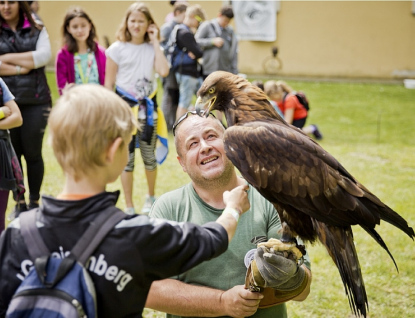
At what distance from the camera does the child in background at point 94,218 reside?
4.93ft

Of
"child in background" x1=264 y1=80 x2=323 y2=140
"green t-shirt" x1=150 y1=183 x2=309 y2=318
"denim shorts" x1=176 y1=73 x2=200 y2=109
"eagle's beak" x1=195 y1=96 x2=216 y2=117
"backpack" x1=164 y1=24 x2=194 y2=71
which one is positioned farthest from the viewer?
"denim shorts" x1=176 y1=73 x2=200 y2=109

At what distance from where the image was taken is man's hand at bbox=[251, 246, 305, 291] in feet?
7.37

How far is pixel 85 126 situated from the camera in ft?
4.88

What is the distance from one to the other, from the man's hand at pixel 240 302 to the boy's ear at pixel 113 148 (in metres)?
1.00

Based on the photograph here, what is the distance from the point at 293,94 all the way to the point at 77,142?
7.27 metres

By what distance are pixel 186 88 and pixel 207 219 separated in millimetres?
6553

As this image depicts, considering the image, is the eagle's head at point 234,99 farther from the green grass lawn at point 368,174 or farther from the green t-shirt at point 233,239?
the green grass lawn at point 368,174

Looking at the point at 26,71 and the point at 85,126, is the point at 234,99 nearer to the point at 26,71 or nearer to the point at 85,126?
the point at 85,126

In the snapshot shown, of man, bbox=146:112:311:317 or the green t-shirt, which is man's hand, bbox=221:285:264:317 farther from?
the green t-shirt

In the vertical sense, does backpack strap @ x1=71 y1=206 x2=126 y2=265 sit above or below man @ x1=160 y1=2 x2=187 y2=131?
above

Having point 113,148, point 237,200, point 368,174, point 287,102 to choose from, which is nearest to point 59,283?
point 113,148

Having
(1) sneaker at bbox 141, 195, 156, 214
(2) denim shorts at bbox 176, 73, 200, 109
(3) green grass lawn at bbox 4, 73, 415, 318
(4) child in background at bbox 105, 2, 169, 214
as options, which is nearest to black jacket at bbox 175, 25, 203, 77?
(2) denim shorts at bbox 176, 73, 200, 109

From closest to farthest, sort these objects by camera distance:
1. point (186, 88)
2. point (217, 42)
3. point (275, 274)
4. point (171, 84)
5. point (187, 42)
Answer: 1. point (275, 274)
2. point (187, 42)
3. point (186, 88)
4. point (171, 84)
5. point (217, 42)

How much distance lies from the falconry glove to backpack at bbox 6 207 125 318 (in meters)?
0.92
